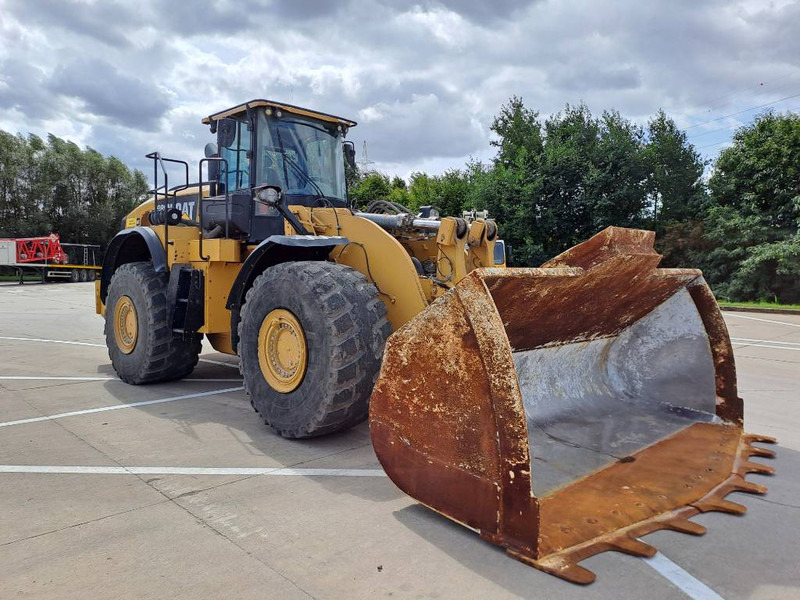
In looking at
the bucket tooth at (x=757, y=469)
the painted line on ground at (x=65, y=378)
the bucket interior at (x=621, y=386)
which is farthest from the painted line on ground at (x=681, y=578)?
the painted line on ground at (x=65, y=378)

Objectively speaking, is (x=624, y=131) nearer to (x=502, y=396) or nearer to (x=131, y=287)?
(x=131, y=287)

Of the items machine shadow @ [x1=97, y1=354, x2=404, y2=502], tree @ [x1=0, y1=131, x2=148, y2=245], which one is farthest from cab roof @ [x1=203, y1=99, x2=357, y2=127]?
tree @ [x1=0, y1=131, x2=148, y2=245]

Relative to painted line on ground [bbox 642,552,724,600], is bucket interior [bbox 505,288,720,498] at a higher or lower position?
higher

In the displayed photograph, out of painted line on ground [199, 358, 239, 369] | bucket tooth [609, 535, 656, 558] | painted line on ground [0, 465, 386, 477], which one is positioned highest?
bucket tooth [609, 535, 656, 558]

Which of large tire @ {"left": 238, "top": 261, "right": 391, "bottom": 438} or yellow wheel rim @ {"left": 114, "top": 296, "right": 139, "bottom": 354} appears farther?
yellow wheel rim @ {"left": 114, "top": 296, "right": 139, "bottom": 354}

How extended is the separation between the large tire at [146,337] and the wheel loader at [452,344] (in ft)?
0.08

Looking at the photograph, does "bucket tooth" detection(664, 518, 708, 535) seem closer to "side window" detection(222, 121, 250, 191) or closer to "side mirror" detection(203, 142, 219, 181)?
"side window" detection(222, 121, 250, 191)

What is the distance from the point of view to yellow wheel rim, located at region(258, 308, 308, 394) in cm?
444

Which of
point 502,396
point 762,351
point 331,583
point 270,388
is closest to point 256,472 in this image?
point 270,388

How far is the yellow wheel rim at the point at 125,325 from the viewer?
6645 millimetres

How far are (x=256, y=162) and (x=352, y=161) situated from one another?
1318 millimetres

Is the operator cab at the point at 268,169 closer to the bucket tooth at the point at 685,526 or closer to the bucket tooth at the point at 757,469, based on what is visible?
the bucket tooth at the point at 685,526

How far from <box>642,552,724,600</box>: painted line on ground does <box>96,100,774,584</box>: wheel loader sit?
8 centimetres

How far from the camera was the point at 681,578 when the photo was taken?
2.62 metres
